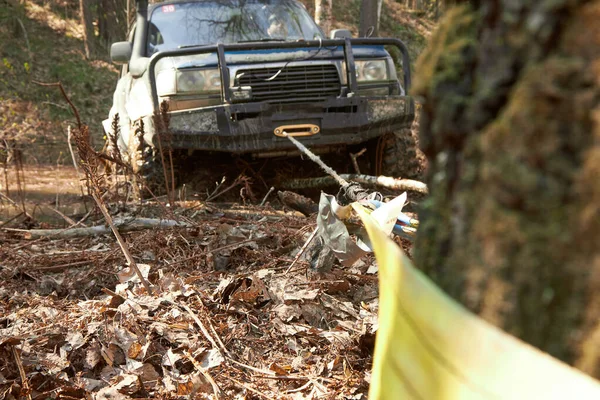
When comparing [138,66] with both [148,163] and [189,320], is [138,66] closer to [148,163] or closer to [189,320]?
[148,163]

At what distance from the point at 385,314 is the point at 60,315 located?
202cm

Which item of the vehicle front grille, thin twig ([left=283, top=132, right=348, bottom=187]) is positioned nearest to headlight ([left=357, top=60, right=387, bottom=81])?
the vehicle front grille

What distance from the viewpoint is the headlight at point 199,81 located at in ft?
17.3

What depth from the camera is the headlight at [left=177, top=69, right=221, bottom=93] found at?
5.27m

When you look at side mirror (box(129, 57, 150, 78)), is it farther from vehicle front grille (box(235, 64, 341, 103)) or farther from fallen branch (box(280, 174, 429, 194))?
fallen branch (box(280, 174, 429, 194))

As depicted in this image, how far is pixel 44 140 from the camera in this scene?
12.7 m

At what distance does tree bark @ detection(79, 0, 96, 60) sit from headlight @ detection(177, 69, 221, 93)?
1382 cm

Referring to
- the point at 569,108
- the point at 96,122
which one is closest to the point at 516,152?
the point at 569,108

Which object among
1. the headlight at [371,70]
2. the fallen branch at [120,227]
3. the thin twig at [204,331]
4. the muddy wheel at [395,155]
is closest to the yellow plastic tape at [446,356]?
the thin twig at [204,331]

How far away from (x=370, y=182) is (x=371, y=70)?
6.41ft

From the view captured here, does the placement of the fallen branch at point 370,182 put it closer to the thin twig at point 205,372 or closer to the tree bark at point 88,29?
the thin twig at point 205,372

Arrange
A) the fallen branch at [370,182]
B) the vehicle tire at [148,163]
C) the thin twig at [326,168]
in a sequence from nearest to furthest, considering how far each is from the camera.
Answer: the thin twig at [326,168] → the fallen branch at [370,182] → the vehicle tire at [148,163]

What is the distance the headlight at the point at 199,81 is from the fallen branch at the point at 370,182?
3.46ft

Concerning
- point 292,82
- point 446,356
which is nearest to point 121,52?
point 292,82
